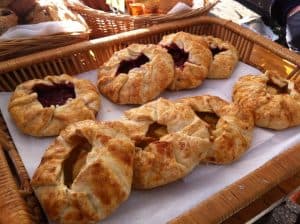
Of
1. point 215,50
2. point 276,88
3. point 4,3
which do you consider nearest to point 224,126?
point 276,88

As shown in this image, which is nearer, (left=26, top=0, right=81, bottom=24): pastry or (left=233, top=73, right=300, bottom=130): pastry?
(left=233, top=73, right=300, bottom=130): pastry

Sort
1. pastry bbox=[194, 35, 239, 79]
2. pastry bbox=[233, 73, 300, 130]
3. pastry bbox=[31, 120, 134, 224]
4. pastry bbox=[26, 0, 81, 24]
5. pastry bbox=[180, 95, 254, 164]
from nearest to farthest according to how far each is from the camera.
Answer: pastry bbox=[31, 120, 134, 224] < pastry bbox=[180, 95, 254, 164] < pastry bbox=[233, 73, 300, 130] < pastry bbox=[194, 35, 239, 79] < pastry bbox=[26, 0, 81, 24]

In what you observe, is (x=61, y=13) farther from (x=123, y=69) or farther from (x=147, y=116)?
(x=147, y=116)

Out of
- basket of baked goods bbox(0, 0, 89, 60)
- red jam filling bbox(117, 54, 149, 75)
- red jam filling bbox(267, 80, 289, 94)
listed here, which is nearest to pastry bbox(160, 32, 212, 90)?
red jam filling bbox(117, 54, 149, 75)

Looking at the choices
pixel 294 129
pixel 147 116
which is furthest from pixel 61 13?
pixel 294 129

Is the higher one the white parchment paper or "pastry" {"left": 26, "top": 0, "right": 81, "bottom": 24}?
"pastry" {"left": 26, "top": 0, "right": 81, "bottom": 24}

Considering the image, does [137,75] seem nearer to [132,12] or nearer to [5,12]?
[132,12]

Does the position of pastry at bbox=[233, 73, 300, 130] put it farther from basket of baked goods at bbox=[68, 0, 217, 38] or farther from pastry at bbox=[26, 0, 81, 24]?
pastry at bbox=[26, 0, 81, 24]
